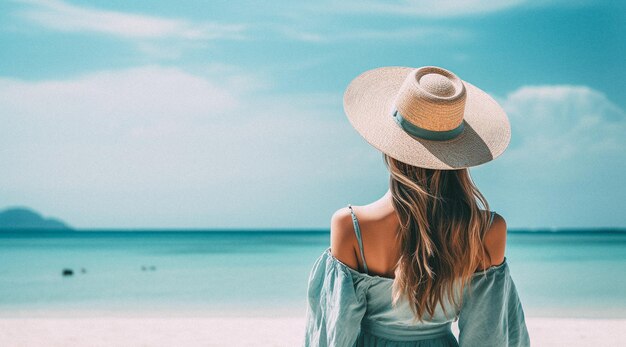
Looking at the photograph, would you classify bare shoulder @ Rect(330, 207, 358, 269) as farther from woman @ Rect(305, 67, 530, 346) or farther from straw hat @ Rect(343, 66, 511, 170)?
straw hat @ Rect(343, 66, 511, 170)

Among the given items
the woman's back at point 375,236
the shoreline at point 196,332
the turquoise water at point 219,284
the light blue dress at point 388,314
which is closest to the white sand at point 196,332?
the shoreline at point 196,332

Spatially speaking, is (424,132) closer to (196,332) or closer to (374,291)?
(374,291)

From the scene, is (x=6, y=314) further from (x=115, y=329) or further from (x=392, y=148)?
(x=392, y=148)

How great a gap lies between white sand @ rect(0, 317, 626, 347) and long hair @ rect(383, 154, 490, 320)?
16.3ft

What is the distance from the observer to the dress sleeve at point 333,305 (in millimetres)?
1591

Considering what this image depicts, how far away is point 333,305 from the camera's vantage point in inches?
63.9

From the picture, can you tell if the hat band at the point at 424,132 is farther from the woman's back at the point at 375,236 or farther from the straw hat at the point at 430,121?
the woman's back at the point at 375,236

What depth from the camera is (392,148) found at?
1.60 metres

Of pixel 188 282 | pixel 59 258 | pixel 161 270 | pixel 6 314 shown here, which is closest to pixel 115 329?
pixel 6 314

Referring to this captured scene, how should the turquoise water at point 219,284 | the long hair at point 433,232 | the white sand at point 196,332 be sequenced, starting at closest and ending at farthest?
the long hair at point 433,232, the white sand at point 196,332, the turquoise water at point 219,284

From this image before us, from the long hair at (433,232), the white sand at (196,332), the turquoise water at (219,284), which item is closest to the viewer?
the long hair at (433,232)

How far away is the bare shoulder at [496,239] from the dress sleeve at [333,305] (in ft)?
1.05

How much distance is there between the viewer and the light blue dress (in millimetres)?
1601

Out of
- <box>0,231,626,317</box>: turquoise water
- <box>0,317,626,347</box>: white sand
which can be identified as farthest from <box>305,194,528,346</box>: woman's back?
<box>0,231,626,317</box>: turquoise water
